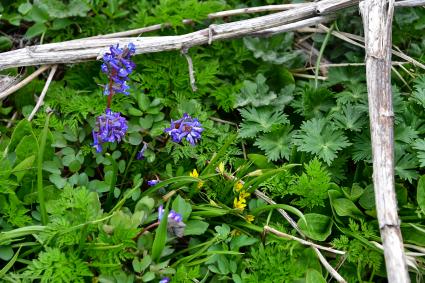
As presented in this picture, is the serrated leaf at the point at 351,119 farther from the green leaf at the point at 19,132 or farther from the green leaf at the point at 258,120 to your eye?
the green leaf at the point at 19,132

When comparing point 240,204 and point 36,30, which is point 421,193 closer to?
point 240,204

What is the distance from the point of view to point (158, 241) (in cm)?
201

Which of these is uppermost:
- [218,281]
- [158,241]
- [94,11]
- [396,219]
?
[94,11]

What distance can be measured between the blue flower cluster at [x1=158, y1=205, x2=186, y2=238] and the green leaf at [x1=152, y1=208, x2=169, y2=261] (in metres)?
0.06

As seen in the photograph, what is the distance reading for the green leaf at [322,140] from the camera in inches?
91.9

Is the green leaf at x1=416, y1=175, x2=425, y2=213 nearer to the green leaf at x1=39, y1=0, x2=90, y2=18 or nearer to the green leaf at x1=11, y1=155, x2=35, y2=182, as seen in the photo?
the green leaf at x1=11, y1=155, x2=35, y2=182

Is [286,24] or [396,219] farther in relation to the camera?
[286,24]

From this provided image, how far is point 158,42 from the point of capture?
2627mm

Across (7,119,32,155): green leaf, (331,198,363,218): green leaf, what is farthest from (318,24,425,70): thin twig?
(7,119,32,155): green leaf

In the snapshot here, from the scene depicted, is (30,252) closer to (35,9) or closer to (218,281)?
(218,281)

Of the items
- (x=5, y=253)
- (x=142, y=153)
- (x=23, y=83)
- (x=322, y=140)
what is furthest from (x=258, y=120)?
(x=5, y=253)

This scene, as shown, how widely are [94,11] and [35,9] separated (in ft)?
0.91

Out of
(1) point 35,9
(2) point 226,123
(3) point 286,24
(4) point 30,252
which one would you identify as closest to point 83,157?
(4) point 30,252

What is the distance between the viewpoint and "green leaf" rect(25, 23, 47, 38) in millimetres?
2758
